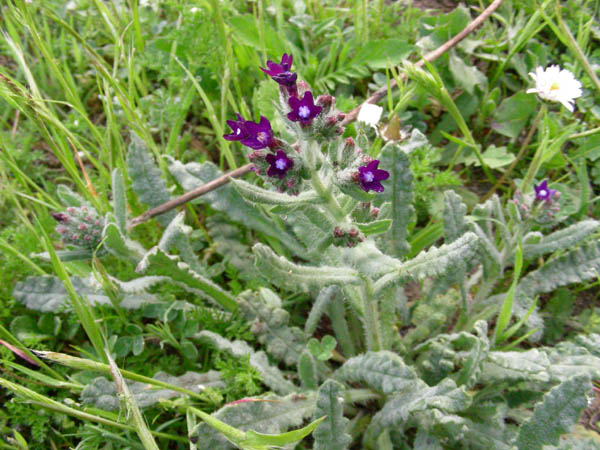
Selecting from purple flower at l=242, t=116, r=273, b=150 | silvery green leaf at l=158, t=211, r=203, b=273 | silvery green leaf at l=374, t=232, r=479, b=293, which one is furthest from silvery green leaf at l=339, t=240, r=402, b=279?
silvery green leaf at l=158, t=211, r=203, b=273

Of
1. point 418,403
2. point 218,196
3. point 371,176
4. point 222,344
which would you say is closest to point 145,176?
point 218,196

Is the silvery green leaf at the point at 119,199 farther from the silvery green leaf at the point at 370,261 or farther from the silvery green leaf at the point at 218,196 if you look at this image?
the silvery green leaf at the point at 370,261

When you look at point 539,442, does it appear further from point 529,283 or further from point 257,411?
point 257,411

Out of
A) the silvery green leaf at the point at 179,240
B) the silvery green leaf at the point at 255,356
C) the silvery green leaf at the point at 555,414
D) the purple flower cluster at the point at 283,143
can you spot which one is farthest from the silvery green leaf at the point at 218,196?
the silvery green leaf at the point at 555,414

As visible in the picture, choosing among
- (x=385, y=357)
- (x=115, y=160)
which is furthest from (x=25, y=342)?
(x=385, y=357)

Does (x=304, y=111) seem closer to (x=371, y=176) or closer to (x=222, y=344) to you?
(x=371, y=176)
